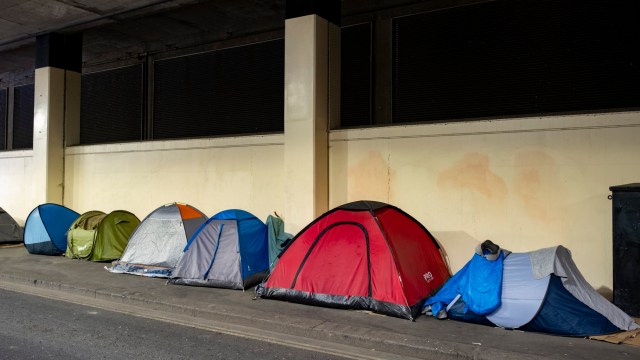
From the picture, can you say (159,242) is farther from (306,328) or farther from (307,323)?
(306,328)

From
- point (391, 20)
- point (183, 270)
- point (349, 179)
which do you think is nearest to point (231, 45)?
point (391, 20)

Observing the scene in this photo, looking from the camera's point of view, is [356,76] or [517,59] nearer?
[517,59]

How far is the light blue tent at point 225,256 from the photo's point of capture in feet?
29.1

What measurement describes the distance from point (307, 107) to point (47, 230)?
23.7ft

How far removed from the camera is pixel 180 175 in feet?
42.5

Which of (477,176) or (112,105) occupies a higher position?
(112,105)

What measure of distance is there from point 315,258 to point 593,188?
14.4ft

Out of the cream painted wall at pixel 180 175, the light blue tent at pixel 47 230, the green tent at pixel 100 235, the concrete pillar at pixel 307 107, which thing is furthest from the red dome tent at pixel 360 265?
the light blue tent at pixel 47 230

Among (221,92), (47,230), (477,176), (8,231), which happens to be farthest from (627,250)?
(8,231)

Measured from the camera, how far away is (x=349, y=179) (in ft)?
33.8

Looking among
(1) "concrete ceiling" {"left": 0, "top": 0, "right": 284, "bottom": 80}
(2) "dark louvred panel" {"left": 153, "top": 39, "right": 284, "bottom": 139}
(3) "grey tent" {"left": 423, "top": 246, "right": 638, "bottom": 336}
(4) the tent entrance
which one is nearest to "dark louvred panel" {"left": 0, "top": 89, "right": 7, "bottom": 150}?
(1) "concrete ceiling" {"left": 0, "top": 0, "right": 284, "bottom": 80}

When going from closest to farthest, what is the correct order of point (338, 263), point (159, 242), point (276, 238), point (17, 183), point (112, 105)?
point (338, 263) → point (276, 238) → point (159, 242) → point (17, 183) → point (112, 105)

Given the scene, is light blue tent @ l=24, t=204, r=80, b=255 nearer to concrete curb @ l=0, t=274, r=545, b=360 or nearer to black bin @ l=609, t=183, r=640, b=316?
concrete curb @ l=0, t=274, r=545, b=360

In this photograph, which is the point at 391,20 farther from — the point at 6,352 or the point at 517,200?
the point at 6,352
